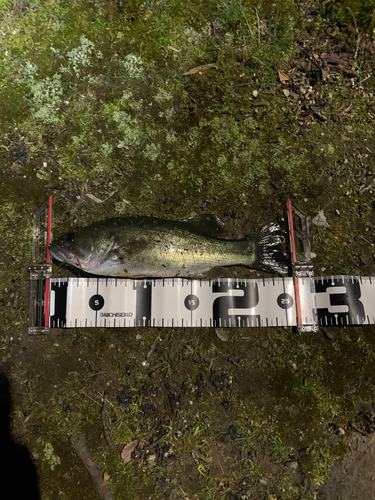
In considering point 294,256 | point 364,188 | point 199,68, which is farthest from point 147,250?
point 364,188

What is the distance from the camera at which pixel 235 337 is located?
4246mm

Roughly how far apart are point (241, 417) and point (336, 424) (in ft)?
4.54

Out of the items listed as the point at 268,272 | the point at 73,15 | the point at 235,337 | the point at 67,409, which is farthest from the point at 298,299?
the point at 73,15

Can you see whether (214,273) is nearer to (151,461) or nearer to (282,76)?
(151,461)

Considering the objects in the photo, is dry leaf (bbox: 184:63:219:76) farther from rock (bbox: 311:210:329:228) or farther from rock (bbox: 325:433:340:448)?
rock (bbox: 325:433:340:448)

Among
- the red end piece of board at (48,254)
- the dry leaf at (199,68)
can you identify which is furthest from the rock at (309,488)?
the dry leaf at (199,68)

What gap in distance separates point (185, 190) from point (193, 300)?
1739 mm

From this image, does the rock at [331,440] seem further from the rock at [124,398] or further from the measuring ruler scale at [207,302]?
the rock at [124,398]

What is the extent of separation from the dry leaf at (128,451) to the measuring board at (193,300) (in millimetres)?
1603

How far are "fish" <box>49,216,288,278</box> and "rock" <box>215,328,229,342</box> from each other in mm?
834

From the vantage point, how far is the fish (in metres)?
3.84

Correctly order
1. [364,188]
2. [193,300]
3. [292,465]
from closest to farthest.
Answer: [292,465] → [193,300] → [364,188]

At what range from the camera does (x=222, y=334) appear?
424 centimetres

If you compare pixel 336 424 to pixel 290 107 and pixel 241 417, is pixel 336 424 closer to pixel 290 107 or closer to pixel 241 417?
pixel 241 417
